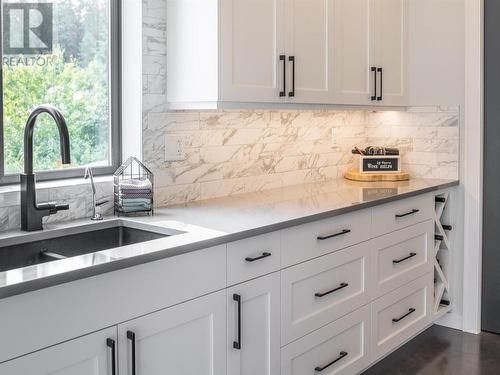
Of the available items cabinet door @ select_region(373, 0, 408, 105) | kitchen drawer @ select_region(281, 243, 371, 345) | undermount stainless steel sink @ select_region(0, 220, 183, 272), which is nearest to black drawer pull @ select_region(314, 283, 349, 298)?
kitchen drawer @ select_region(281, 243, 371, 345)

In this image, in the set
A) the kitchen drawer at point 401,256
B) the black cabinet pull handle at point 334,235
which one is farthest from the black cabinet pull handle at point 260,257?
the kitchen drawer at point 401,256

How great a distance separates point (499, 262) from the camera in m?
3.73

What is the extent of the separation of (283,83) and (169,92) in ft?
1.70

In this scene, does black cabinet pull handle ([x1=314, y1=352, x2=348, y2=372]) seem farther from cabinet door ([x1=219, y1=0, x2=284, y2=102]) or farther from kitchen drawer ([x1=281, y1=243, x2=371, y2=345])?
cabinet door ([x1=219, y1=0, x2=284, y2=102])

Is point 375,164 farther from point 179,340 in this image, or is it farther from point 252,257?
point 179,340

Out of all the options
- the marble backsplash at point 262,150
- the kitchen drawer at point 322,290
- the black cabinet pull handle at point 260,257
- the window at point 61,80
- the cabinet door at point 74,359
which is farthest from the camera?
the marble backsplash at point 262,150

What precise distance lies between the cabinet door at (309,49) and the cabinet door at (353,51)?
75 millimetres

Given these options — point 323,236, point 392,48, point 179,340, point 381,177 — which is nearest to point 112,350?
point 179,340

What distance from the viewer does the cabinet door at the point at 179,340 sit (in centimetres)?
185

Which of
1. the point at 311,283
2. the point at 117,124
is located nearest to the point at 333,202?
the point at 311,283

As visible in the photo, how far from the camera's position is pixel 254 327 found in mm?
2326

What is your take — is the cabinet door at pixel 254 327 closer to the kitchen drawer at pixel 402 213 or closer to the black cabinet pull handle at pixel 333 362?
the black cabinet pull handle at pixel 333 362

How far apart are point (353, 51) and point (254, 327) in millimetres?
1710

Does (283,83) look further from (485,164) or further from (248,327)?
(485,164)
